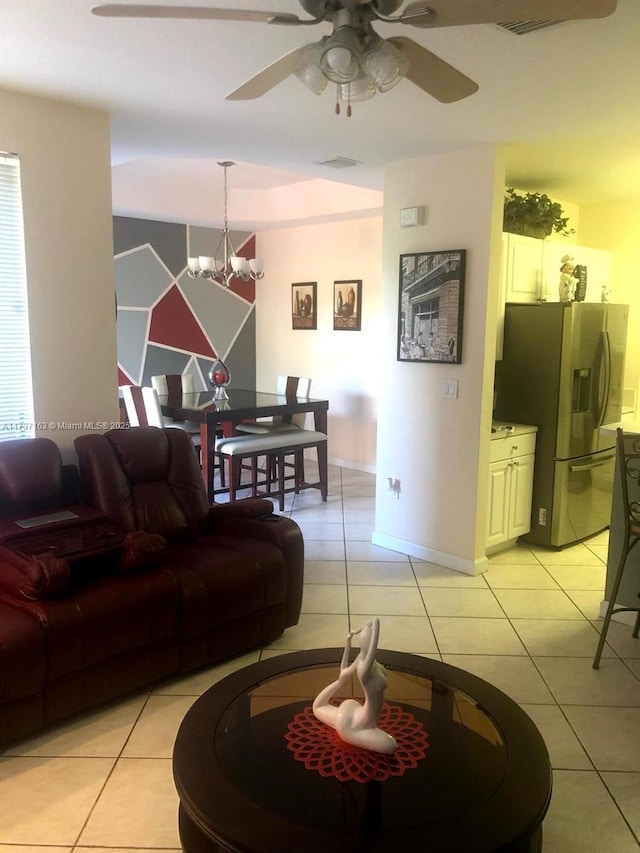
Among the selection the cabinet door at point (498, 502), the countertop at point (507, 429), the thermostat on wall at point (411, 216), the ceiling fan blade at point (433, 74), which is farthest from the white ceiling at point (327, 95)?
the cabinet door at point (498, 502)

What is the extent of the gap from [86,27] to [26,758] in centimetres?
260

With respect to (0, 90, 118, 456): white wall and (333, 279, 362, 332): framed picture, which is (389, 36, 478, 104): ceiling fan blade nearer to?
(0, 90, 118, 456): white wall

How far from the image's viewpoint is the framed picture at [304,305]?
725cm

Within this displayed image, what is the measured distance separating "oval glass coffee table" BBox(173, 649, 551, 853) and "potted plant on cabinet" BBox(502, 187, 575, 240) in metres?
3.25

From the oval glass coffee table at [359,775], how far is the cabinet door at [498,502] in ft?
7.32

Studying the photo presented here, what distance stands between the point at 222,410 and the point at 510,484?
2.21 meters

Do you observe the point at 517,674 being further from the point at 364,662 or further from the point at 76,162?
the point at 76,162

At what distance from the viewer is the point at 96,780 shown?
7.34ft

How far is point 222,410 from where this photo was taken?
508cm

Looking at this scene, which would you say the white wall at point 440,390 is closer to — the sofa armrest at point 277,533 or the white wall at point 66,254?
the sofa armrest at point 277,533

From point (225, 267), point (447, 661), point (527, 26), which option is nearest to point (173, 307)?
point (225, 267)

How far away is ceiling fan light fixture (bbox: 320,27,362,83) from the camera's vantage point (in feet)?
5.17

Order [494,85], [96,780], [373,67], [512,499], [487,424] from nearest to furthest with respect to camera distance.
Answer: [373,67], [96,780], [494,85], [487,424], [512,499]

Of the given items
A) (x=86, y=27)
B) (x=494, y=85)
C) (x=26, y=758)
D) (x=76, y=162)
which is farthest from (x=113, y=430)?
(x=494, y=85)
